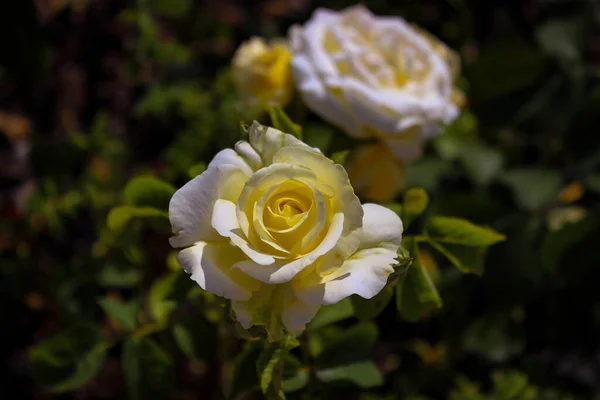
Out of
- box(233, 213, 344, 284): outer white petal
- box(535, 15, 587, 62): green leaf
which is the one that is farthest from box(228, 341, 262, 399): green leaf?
box(535, 15, 587, 62): green leaf

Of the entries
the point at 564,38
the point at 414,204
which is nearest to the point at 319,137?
the point at 414,204

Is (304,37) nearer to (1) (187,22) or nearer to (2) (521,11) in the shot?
(1) (187,22)

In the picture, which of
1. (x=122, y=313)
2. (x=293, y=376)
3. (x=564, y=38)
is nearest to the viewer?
(x=293, y=376)

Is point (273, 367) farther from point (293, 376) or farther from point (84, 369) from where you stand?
point (84, 369)

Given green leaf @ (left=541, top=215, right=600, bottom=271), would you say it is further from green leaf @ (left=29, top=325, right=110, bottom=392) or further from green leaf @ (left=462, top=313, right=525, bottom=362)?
green leaf @ (left=29, top=325, right=110, bottom=392)

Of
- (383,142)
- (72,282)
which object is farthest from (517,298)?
(72,282)

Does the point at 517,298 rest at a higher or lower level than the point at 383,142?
lower

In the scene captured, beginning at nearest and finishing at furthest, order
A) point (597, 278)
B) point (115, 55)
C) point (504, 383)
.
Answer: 1. point (504, 383)
2. point (597, 278)
3. point (115, 55)

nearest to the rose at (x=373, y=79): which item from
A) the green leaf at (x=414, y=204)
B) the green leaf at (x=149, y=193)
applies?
the green leaf at (x=414, y=204)
